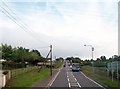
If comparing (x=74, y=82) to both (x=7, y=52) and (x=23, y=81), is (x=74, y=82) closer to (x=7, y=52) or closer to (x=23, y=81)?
(x=23, y=81)

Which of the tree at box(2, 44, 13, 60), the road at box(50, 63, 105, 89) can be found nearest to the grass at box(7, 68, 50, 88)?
the road at box(50, 63, 105, 89)

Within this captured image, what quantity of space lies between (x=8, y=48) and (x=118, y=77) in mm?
78089

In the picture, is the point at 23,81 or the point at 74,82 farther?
the point at 74,82

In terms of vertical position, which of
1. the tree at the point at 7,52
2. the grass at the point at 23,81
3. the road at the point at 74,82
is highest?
the tree at the point at 7,52

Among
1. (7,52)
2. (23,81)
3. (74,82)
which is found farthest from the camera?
(7,52)

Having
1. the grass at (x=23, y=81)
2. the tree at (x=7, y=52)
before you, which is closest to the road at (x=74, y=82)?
the grass at (x=23, y=81)

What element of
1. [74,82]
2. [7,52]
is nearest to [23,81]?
[74,82]

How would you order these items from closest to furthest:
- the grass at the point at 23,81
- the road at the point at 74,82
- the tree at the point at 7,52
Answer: the grass at the point at 23,81 < the road at the point at 74,82 < the tree at the point at 7,52

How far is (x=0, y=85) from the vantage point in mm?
28656

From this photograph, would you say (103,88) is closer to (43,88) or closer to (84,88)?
(84,88)

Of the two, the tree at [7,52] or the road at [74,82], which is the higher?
the tree at [7,52]

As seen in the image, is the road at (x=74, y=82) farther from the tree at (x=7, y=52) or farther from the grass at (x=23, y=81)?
the tree at (x=7, y=52)

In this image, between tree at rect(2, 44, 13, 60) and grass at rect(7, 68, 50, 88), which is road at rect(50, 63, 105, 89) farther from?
tree at rect(2, 44, 13, 60)

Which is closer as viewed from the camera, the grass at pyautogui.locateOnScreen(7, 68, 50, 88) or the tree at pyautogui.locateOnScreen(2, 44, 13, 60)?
the grass at pyautogui.locateOnScreen(7, 68, 50, 88)
